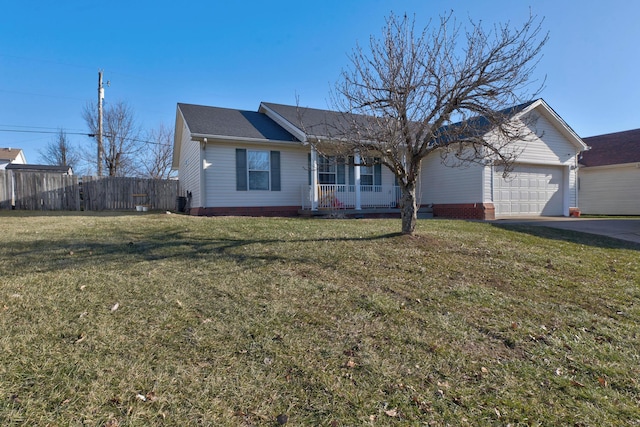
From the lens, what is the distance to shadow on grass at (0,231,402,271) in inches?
196

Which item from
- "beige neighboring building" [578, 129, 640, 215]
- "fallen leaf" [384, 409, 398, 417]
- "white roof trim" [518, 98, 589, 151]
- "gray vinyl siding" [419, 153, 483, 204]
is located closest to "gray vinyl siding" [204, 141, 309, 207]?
"gray vinyl siding" [419, 153, 483, 204]

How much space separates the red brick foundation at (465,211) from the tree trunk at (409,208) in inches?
294

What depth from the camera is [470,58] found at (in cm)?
589

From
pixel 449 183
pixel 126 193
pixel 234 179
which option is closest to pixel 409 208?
pixel 234 179

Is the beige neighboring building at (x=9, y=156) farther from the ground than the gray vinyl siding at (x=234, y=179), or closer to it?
farther from the ground

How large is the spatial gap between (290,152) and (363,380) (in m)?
11.5

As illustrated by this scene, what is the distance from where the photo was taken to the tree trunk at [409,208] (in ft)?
21.2

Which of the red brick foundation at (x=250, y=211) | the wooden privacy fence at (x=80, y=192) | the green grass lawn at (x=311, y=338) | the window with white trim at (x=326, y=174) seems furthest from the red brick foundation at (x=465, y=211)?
the wooden privacy fence at (x=80, y=192)

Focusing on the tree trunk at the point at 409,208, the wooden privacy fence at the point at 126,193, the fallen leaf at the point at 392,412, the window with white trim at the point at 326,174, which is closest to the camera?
the fallen leaf at the point at 392,412

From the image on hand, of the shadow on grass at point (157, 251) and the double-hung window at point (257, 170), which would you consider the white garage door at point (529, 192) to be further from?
the shadow on grass at point (157, 251)

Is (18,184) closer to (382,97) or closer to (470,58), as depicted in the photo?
(382,97)

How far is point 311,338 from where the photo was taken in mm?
3023

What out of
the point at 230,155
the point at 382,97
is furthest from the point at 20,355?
the point at 230,155

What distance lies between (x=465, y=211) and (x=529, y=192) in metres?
3.33
